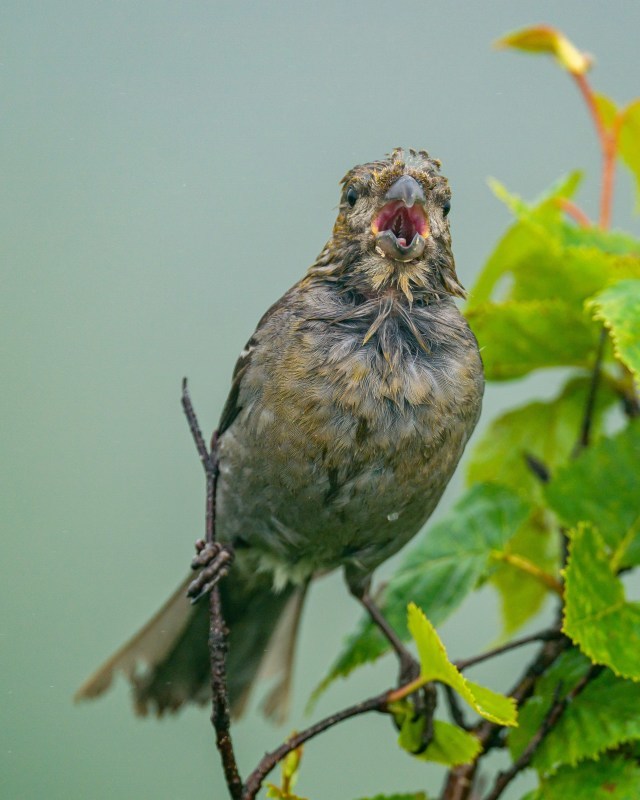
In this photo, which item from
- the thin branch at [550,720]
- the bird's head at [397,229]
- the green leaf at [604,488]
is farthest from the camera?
the green leaf at [604,488]

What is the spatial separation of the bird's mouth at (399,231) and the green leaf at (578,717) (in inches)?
41.4

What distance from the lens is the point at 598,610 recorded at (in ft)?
7.38

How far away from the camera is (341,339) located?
8.27 feet

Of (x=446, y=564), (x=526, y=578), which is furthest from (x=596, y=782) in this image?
(x=526, y=578)

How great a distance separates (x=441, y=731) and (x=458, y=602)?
1.32 ft

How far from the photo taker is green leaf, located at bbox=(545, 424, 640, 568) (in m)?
2.55

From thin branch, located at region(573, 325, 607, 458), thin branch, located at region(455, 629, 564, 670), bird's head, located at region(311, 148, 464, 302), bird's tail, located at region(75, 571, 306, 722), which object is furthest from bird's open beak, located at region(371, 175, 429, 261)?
bird's tail, located at region(75, 571, 306, 722)

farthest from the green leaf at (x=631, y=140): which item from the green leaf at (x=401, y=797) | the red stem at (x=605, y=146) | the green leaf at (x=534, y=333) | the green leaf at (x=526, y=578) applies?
the green leaf at (x=401, y=797)

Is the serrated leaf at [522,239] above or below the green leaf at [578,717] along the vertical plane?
above

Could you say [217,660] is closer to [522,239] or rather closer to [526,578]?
[526,578]

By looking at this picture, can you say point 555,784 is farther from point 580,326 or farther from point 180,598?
point 180,598

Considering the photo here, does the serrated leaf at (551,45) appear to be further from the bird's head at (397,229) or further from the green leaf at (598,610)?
the green leaf at (598,610)

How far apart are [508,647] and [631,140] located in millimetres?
1625

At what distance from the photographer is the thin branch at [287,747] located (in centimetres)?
195
